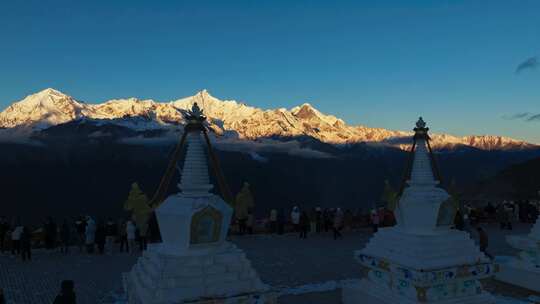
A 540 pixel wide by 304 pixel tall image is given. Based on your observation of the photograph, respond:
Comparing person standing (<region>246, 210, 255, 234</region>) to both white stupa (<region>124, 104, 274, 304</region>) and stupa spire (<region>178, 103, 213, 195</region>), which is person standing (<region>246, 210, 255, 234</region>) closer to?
white stupa (<region>124, 104, 274, 304</region>)

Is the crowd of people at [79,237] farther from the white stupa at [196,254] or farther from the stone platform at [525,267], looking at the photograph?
the stone platform at [525,267]

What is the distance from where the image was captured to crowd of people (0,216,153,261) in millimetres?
15289

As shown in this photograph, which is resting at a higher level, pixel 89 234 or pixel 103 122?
pixel 103 122

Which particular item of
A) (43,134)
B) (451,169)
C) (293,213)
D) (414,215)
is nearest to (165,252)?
(414,215)

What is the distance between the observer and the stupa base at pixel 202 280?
22.2ft

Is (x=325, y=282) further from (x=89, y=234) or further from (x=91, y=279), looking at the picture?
(x=89, y=234)

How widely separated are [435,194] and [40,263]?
478 inches

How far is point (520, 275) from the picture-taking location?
39.1ft

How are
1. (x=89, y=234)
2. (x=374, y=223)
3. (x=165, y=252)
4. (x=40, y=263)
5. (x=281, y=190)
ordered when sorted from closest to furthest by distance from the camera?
(x=165, y=252)
(x=40, y=263)
(x=89, y=234)
(x=374, y=223)
(x=281, y=190)

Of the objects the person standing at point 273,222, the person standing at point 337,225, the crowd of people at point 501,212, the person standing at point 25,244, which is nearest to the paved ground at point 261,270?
the person standing at point 25,244

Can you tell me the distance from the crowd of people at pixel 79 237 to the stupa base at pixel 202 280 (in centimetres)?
930

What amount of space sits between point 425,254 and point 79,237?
1311 centimetres

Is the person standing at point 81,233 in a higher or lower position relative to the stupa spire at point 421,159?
lower

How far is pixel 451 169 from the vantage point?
142 m
